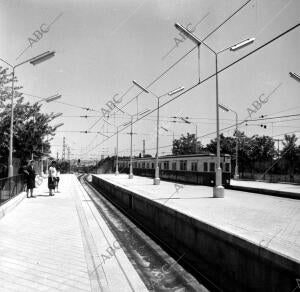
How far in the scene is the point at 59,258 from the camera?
281 inches

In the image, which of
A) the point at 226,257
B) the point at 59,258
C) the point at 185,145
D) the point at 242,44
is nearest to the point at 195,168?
the point at 242,44

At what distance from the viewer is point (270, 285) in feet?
19.6

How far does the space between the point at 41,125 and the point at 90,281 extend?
2108 cm

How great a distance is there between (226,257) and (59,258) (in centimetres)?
323

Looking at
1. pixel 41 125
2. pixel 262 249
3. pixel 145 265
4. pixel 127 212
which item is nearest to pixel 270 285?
pixel 262 249

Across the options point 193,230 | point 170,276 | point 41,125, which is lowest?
point 170,276

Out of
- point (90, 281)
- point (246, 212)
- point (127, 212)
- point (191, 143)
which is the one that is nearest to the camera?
point (90, 281)

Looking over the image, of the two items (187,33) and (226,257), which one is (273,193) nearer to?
(187,33)

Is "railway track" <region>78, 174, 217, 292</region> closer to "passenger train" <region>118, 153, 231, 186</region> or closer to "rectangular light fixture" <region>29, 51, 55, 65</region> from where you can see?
"rectangular light fixture" <region>29, 51, 55, 65</region>

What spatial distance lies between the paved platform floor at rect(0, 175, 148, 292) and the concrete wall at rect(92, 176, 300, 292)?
185 cm

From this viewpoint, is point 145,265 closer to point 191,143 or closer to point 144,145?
point 191,143

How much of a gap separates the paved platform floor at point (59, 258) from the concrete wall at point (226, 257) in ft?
6.06

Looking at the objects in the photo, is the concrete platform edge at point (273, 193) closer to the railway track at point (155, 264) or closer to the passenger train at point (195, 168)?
the passenger train at point (195, 168)

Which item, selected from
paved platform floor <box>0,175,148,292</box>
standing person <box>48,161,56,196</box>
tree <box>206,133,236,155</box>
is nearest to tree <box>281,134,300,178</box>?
tree <box>206,133,236,155</box>
